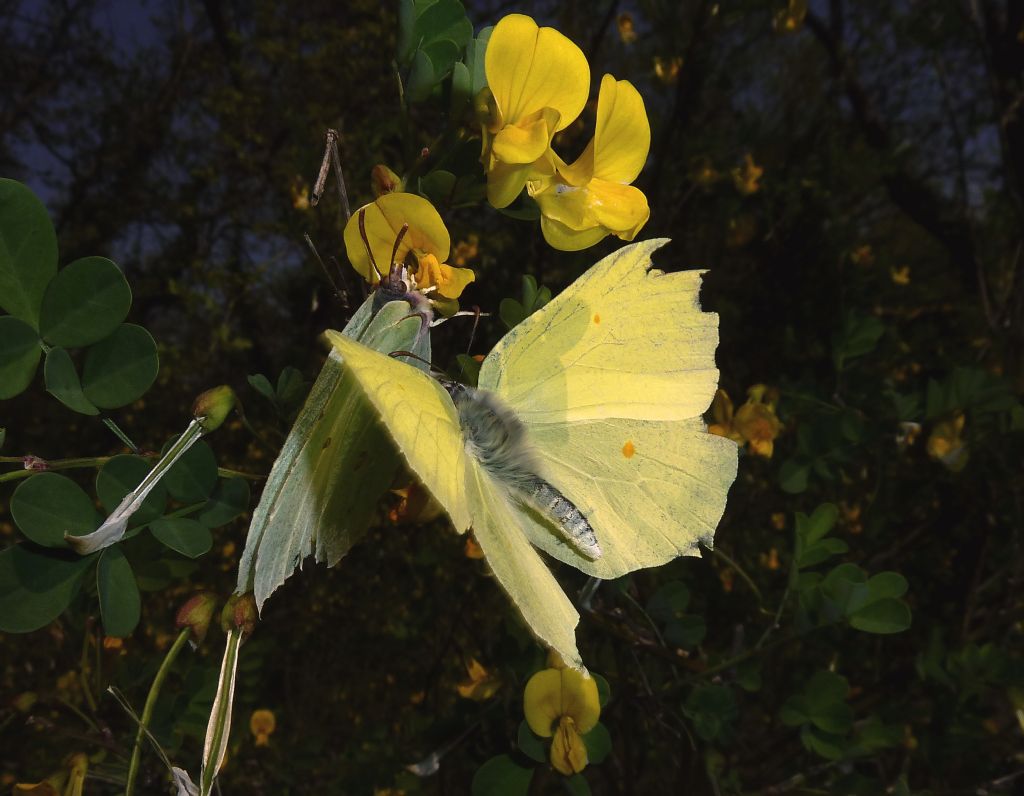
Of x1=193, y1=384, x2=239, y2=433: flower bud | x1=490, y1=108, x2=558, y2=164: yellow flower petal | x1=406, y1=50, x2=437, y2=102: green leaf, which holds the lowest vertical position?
x1=193, y1=384, x2=239, y2=433: flower bud

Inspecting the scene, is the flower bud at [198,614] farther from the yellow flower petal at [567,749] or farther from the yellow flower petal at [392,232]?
the yellow flower petal at [567,749]

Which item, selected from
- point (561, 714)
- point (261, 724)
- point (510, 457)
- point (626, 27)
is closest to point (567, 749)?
point (561, 714)

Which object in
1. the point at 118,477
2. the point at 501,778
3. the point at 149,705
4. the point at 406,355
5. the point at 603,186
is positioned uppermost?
the point at 603,186

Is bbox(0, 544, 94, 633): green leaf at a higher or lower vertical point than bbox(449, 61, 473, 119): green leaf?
lower

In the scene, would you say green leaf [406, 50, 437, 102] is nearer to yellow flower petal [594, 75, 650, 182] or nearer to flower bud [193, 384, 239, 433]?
yellow flower petal [594, 75, 650, 182]

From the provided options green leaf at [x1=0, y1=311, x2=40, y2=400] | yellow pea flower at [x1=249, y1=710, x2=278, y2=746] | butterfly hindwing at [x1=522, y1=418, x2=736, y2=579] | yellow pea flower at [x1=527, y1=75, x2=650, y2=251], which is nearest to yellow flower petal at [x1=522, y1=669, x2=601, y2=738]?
butterfly hindwing at [x1=522, y1=418, x2=736, y2=579]

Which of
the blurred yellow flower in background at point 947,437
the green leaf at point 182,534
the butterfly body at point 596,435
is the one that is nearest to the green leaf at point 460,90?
the butterfly body at point 596,435

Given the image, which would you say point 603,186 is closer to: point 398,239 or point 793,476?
point 398,239
